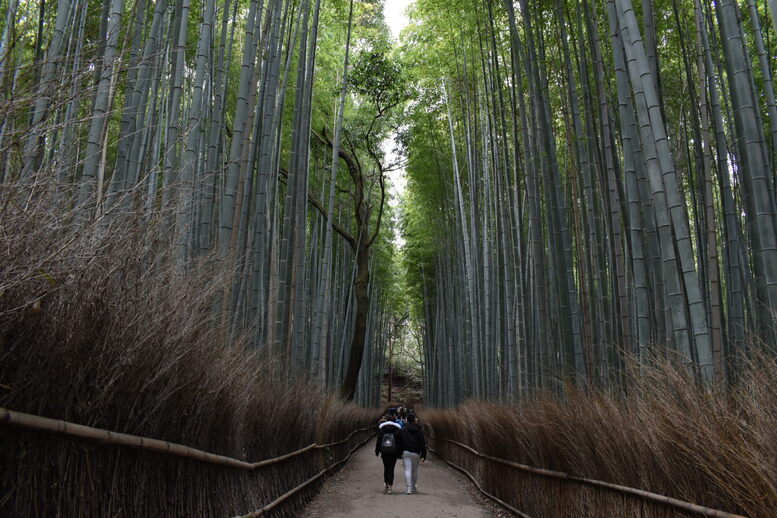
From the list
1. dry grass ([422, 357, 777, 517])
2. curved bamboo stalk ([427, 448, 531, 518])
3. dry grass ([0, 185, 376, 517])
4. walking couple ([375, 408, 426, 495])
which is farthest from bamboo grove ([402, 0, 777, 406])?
dry grass ([0, 185, 376, 517])

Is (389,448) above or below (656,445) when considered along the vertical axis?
below

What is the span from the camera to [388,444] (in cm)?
582

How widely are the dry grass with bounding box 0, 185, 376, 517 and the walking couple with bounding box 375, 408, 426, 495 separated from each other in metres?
3.20

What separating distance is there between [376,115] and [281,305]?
5838 millimetres

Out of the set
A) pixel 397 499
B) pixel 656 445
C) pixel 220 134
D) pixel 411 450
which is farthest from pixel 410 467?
pixel 656 445

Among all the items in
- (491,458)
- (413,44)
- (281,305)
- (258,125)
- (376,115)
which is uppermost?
(413,44)

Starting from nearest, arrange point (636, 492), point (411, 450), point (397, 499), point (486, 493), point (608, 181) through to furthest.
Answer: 1. point (636, 492)
2. point (608, 181)
3. point (397, 499)
4. point (486, 493)
5. point (411, 450)

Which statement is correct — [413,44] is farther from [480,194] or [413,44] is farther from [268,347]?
[268,347]

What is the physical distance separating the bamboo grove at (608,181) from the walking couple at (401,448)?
3.67ft

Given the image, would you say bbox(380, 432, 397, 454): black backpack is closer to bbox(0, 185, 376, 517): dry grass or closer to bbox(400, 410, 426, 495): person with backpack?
bbox(400, 410, 426, 495): person with backpack

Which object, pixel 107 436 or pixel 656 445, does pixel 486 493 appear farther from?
pixel 107 436

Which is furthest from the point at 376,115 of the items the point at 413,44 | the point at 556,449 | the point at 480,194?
the point at 556,449

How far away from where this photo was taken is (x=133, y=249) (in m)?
1.72

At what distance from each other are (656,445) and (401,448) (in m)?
4.02
